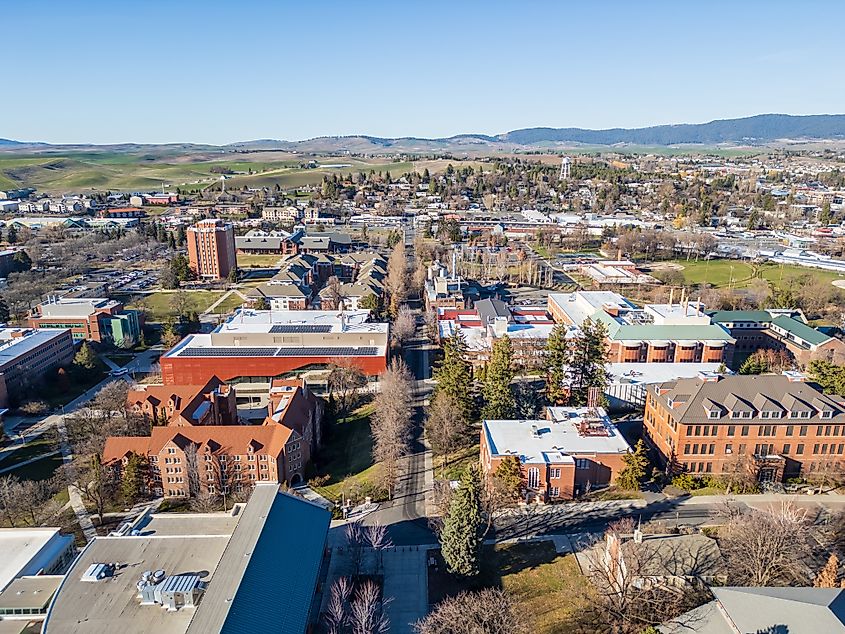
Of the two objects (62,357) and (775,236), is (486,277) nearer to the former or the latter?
(62,357)

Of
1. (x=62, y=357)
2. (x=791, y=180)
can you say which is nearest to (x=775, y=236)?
(x=791, y=180)

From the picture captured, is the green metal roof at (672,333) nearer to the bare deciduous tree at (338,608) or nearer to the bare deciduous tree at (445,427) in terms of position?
the bare deciduous tree at (445,427)

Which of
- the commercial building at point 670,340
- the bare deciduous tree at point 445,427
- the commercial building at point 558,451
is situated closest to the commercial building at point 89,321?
the bare deciduous tree at point 445,427

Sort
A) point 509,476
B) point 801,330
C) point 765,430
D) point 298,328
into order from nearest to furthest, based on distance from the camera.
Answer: point 509,476
point 765,430
point 298,328
point 801,330

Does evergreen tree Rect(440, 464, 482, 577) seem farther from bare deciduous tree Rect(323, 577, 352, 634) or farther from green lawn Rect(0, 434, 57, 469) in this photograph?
green lawn Rect(0, 434, 57, 469)

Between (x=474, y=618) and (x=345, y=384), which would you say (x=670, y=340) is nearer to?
(x=345, y=384)

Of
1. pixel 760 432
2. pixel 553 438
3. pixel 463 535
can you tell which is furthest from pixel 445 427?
pixel 760 432
